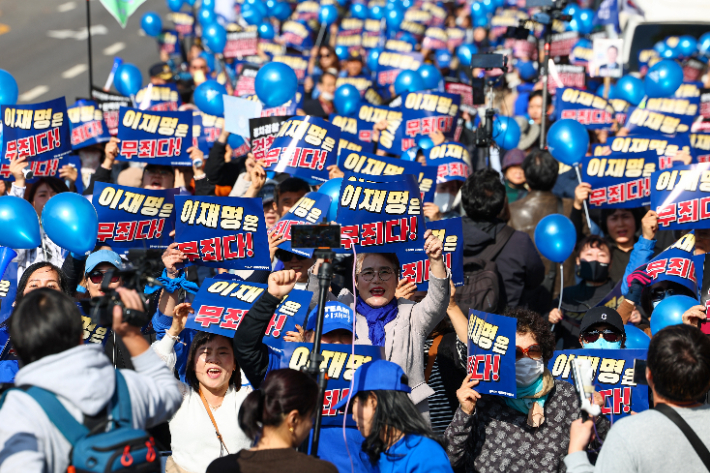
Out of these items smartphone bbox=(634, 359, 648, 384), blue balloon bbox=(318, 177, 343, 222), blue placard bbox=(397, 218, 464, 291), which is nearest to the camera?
smartphone bbox=(634, 359, 648, 384)

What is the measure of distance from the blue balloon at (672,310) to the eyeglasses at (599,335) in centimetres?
22

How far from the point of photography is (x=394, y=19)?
1448 cm

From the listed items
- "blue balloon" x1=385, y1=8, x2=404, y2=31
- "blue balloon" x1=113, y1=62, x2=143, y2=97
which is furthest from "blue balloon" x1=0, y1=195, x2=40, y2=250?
"blue balloon" x1=385, y1=8, x2=404, y2=31

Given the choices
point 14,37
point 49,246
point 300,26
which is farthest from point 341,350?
point 14,37

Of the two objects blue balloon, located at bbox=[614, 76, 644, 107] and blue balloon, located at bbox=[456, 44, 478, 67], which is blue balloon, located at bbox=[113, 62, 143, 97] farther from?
blue balloon, located at bbox=[614, 76, 644, 107]

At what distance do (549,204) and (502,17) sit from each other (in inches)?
330

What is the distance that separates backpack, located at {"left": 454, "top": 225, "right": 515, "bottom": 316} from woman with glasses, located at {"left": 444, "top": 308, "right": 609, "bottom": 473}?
1.14 m

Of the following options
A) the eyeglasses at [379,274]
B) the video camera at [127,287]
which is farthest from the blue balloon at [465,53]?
the video camera at [127,287]

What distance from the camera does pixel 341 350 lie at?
13.3 feet

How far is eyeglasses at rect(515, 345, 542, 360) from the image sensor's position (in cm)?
428

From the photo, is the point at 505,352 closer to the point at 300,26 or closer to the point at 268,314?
the point at 268,314

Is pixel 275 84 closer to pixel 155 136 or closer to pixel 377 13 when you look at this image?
pixel 155 136

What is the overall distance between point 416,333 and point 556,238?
206 centimetres

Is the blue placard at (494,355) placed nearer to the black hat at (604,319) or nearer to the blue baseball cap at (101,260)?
the black hat at (604,319)
